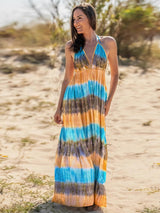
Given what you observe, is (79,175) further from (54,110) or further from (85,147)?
(54,110)

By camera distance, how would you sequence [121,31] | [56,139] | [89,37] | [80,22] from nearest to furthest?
[80,22] → [89,37] → [56,139] → [121,31]

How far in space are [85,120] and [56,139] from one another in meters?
2.21

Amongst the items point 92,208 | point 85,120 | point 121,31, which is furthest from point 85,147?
point 121,31

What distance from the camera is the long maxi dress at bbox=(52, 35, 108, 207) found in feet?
8.66

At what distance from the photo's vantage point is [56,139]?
4816 millimetres

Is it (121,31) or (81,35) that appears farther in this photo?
(121,31)

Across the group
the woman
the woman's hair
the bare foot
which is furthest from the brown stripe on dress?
the woman's hair

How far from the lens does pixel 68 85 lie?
2.71 metres

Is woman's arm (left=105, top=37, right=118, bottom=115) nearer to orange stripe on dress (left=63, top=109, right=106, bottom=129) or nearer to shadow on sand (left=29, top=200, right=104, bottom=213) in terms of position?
orange stripe on dress (left=63, top=109, right=106, bottom=129)

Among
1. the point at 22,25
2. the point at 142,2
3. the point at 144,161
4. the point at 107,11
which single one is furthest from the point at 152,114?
the point at 22,25

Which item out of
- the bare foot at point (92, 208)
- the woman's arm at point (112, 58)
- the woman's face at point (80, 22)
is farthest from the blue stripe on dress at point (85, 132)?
the woman's face at point (80, 22)

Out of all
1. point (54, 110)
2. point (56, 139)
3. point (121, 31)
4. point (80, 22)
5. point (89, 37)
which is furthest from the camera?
point (121, 31)

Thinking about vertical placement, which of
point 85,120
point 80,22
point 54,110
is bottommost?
point 54,110

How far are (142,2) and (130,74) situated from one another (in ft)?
11.5
